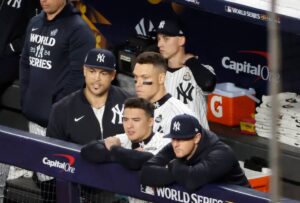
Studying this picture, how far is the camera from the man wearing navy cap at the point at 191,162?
4.05 metres

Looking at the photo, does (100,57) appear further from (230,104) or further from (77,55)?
(230,104)

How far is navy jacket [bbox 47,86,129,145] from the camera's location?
5.24 meters

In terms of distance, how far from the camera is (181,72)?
Result: 6477 mm

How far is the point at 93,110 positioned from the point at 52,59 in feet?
3.37

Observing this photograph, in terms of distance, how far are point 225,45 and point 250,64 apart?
1.17 ft

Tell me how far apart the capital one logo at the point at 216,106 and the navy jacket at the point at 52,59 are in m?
1.87

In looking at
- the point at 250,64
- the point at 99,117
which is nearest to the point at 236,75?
the point at 250,64

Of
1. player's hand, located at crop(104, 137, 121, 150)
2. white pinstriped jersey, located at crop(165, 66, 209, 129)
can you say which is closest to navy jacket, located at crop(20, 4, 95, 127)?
white pinstriped jersey, located at crop(165, 66, 209, 129)

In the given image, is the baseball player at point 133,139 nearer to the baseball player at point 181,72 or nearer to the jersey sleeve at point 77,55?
the jersey sleeve at point 77,55

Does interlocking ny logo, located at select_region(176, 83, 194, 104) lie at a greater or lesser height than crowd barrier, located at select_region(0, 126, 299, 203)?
greater

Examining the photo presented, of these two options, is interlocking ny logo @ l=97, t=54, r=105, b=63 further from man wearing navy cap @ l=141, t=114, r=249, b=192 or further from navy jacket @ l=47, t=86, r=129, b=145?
man wearing navy cap @ l=141, t=114, r=249, b=192

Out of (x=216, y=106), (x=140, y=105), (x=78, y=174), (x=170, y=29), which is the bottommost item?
(x=78, y=174)

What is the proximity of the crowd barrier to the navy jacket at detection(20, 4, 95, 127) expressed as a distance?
1.22 m

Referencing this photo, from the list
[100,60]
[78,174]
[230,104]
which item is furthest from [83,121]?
[230,104]
